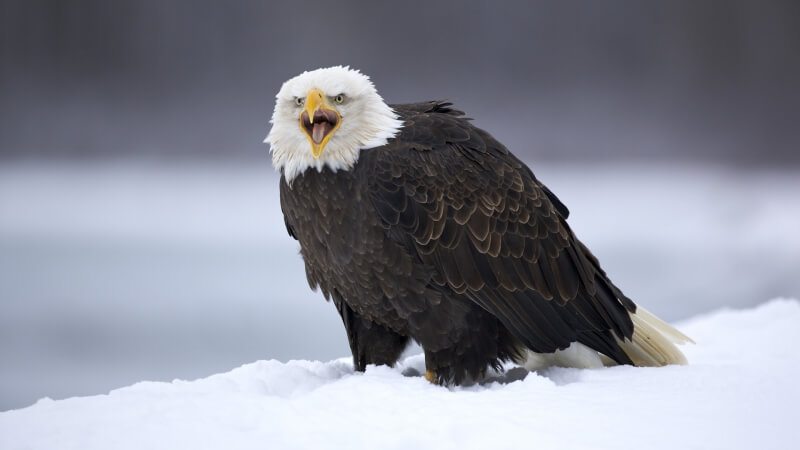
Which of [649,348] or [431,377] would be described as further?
[649,348]

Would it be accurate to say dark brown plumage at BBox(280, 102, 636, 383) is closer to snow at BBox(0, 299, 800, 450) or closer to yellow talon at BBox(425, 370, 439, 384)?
yellow talon at BBox(425, 370, 439, 384)

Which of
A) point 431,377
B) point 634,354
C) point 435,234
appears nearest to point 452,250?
point 435,234

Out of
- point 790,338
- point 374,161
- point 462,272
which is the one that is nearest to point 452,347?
point 462,272

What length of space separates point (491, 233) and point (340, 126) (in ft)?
1.92

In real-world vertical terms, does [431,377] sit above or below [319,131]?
below

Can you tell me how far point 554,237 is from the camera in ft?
9.15

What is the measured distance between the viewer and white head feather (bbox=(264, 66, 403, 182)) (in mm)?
2627

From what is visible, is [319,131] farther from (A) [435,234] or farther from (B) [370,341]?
(B) [370,341]

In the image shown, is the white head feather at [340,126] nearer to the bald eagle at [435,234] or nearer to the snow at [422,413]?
the bald eagle at [435,234]

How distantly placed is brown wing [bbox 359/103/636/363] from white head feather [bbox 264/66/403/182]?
2.2 inches

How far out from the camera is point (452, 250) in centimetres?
259

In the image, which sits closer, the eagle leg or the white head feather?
the white head feather

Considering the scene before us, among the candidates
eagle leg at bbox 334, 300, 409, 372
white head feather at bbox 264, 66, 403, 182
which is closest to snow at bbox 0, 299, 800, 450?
eagle leg at bbox 334, 300, 409, 372

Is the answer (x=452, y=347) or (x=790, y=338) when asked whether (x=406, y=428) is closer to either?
(x=452, y=347)
